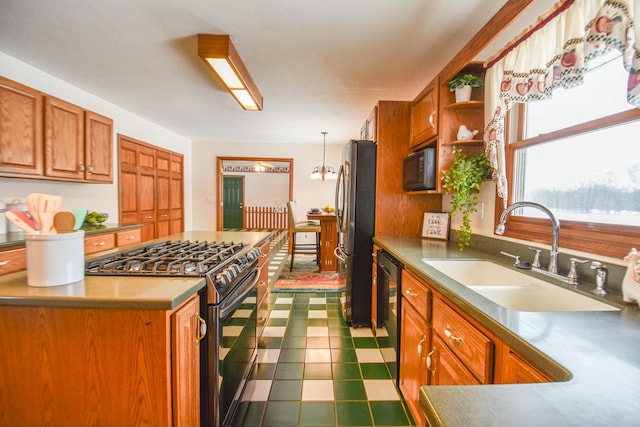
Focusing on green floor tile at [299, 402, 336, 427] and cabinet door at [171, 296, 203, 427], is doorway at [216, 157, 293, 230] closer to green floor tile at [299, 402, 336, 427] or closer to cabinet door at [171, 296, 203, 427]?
green floor tile at [299, 402, 336, 427]

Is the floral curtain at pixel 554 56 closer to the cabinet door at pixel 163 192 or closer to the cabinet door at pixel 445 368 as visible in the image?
the cabinet door at pixel 445 368

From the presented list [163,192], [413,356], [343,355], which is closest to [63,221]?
[413,356]

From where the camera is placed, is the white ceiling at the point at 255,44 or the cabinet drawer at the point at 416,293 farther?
the white ceiling at the point at 255,44

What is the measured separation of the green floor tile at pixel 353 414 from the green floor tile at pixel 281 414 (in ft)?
0.79

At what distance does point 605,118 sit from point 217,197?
221 inches

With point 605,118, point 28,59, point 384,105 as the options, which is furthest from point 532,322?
point 28,59

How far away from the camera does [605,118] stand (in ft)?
3.87

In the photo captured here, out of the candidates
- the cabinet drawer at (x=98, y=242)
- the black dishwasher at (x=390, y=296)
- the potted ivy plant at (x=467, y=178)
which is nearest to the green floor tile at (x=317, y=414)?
the black dishwasher at (x=390, y=296)

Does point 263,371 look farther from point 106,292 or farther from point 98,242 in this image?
point 98,242

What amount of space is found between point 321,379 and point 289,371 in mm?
234

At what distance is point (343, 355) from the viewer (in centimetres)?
210

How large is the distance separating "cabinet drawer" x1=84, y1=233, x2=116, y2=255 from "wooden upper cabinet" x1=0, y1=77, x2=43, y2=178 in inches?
26.4

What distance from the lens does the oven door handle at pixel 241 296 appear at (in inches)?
48.0

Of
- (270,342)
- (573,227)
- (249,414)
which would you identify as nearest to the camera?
(573,227)
